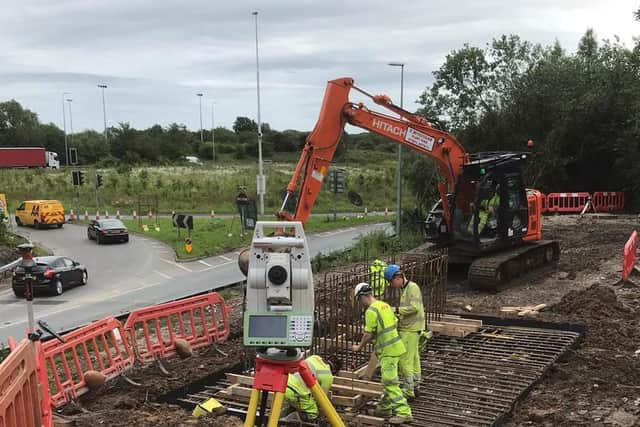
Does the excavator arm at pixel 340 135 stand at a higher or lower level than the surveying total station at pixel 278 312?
higher

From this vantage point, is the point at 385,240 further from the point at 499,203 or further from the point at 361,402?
the point at 361,402

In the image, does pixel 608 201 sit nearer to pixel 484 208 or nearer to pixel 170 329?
pixel 484 208

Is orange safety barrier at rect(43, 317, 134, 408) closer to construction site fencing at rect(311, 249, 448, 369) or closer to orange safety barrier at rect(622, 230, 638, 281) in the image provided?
construction site fencing at rect(311, 249, 448, 369)

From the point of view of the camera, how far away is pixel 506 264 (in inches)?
659

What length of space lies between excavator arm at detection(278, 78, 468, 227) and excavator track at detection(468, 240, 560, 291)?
2467 mm

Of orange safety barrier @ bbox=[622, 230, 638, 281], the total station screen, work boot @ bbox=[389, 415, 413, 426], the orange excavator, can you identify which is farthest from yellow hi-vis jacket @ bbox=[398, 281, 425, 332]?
orange safety barrier @ bbox=[622, 230, 638, 281]

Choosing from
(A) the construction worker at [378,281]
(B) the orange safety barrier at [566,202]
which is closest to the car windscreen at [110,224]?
(B) the orange safety barrier at [566,202]

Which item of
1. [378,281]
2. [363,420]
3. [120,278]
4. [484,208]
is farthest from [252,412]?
[120,278]

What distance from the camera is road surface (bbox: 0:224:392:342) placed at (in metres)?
19.0

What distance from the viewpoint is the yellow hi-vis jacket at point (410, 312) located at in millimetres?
8836

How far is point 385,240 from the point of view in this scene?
27203mm

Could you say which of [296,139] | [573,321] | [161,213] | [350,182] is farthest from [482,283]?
[296,139]

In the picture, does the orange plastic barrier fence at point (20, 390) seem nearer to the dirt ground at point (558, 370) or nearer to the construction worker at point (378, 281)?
the dirt ground at point (558, 370)

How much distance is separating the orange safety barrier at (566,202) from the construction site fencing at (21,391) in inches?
1225
